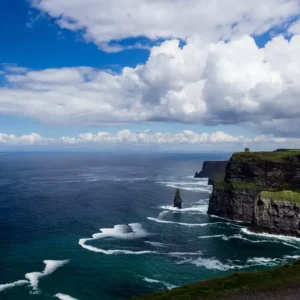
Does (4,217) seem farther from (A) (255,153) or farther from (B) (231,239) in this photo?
(A) (255,153)

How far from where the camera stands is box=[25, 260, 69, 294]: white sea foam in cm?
6884

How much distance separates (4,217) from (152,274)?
77.6 meters

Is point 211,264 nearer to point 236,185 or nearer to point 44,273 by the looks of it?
point 44,273

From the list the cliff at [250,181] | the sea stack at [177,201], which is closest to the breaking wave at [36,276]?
the cliff at [250,181]

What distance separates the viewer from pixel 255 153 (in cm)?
13988

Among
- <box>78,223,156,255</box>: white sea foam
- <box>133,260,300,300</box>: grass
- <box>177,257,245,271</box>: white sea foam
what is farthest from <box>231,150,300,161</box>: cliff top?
<box>133,260,300,300</box>: grass

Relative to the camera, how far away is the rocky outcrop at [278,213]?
106000mm

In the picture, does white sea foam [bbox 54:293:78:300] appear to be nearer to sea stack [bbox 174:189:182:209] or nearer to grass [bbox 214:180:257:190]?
grass [bbox 214:180:257:190]

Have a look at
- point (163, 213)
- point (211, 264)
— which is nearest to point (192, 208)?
point (163, 213)

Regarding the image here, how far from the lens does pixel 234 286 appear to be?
51.8m

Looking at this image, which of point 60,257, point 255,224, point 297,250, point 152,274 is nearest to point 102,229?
point 60,257

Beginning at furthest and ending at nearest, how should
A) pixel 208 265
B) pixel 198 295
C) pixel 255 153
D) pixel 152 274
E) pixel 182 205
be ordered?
pixel 182 205
pixel 255 153
pixel 208 265
pixel 152 274
pixel 198 295

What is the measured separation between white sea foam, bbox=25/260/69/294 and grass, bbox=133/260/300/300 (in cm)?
2946

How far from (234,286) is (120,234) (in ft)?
193
